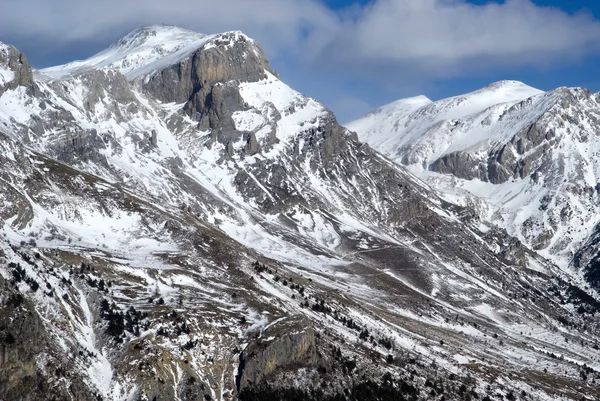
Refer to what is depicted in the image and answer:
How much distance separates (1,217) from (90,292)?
178ft

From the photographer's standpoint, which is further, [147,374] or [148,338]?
[148,338]

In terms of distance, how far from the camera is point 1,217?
194 m

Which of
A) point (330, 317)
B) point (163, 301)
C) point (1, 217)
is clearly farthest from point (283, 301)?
point (1, 217)

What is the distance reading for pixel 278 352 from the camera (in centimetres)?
14588

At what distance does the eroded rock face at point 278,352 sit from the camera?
457ft

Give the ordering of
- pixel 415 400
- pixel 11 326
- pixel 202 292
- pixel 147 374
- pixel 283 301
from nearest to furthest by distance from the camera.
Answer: pixel 11 326, pixel 147 374, pixel 415 400, pixel 202 292, pixel 283 301

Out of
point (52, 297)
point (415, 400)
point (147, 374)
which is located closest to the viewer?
point (147, 374)

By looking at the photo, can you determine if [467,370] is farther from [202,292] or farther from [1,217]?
[1,217]

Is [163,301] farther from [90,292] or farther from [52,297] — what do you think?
[52,297]

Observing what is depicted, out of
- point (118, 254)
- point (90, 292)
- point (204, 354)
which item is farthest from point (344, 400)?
point (118, 254)

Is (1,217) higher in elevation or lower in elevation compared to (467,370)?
higher

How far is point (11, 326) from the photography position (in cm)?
11825

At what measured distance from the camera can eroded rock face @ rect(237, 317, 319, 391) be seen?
13938 cm

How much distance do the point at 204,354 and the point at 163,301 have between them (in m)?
22.8
